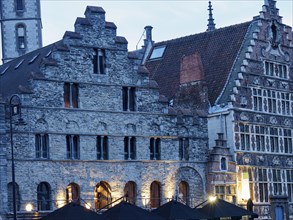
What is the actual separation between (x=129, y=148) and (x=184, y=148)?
416 centimetres

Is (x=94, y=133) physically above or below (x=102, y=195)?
above

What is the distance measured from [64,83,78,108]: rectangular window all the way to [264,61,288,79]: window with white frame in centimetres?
1648

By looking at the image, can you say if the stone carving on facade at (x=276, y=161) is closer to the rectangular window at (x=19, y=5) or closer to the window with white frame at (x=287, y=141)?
the window with white frame at (x=287, y=141)

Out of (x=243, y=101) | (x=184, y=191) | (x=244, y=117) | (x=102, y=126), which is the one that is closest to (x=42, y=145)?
(x=102, y=126)

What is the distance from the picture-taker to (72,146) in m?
51.6

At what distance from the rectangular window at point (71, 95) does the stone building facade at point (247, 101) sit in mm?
10172

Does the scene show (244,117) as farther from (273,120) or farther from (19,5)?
(19,5)

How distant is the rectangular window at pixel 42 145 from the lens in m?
50.2

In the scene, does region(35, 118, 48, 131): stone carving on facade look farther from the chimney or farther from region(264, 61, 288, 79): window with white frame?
the chimney

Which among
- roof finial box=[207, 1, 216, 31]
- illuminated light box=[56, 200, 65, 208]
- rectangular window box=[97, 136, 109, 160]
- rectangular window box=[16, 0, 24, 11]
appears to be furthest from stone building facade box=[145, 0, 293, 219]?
rectangular window box=[16, 0, 24, 11]

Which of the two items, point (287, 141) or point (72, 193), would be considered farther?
point (287, 141)

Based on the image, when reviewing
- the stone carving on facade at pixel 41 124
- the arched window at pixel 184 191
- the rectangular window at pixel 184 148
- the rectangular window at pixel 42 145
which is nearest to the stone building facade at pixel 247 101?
the arched window at pixel 184 191

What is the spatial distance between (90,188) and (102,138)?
2967 millimetres

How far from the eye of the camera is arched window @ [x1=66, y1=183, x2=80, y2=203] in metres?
51.4
